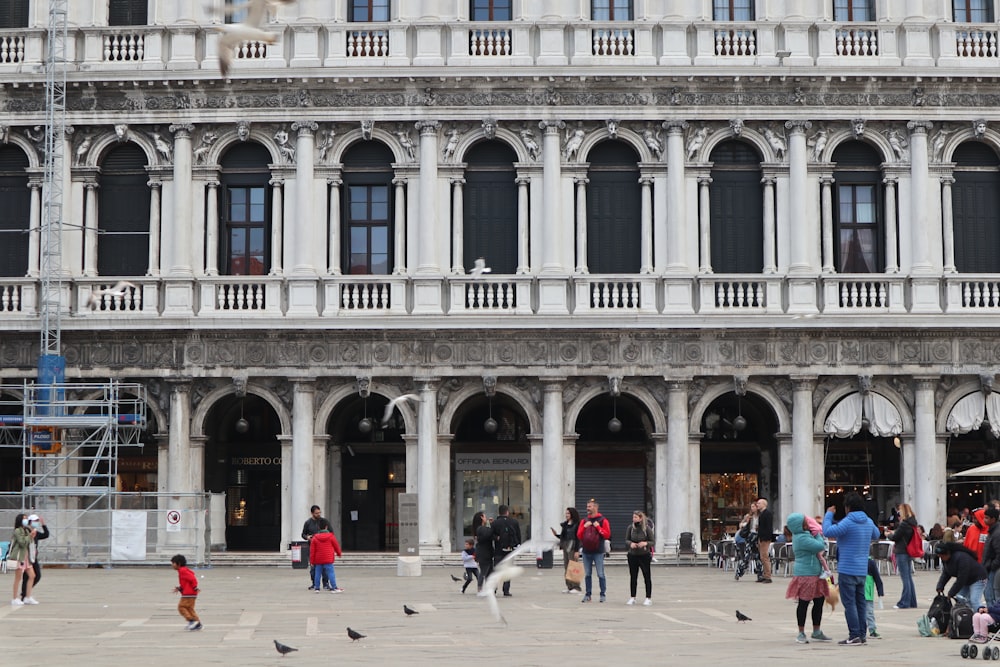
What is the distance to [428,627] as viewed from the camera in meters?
21.9

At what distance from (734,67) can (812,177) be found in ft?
10.3

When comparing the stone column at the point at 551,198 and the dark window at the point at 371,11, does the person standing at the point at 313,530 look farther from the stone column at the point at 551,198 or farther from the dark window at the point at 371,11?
the dark window at the point at 371,11

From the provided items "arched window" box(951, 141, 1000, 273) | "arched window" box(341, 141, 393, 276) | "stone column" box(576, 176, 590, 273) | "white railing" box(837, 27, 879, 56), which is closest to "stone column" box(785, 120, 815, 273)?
"white railing" box(837, 27, 879, 56)

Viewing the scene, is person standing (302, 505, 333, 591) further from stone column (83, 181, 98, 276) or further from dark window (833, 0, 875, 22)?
dark window (833, 0, 875, 22)

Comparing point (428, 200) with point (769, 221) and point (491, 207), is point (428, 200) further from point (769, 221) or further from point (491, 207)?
point (769, 221)

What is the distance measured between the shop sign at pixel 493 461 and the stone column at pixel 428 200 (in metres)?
4.82

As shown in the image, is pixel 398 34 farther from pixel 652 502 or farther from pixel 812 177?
pixel 652 502

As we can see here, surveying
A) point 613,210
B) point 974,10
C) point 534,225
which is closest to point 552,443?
point 534,225

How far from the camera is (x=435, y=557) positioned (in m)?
36.9

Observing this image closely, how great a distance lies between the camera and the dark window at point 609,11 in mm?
38656

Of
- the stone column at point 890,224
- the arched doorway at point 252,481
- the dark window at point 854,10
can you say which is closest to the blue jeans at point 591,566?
Answer: the stone column at point 890,224

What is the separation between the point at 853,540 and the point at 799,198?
19.5m

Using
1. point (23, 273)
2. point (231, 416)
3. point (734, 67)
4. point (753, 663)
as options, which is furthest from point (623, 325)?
point (753, 663)

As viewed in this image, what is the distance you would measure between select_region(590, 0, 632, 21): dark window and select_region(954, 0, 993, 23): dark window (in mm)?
7902
